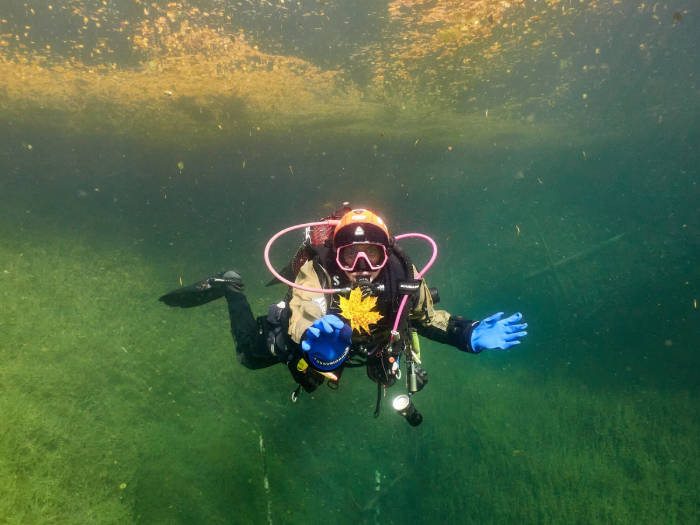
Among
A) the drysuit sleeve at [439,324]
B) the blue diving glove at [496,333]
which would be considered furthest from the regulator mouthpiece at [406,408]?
the blue diving glove at [496,333]

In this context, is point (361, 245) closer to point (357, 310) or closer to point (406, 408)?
point (357, 310)

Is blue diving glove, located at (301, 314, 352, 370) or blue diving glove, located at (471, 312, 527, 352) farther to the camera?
blue diving glove, located at (471, 312, 527, 352)

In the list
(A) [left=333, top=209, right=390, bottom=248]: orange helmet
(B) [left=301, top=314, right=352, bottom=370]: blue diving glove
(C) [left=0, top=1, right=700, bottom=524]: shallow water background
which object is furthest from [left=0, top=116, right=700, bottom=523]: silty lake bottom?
(A) [left=333, top=209, right=390, bottom=248]: orange helmet

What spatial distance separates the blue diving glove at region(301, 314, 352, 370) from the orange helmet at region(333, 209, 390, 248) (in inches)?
26.6

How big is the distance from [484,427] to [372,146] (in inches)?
290

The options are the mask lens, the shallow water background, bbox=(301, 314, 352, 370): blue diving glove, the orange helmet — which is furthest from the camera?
the shallow water background

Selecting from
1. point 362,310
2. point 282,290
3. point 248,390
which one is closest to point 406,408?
point 362,310

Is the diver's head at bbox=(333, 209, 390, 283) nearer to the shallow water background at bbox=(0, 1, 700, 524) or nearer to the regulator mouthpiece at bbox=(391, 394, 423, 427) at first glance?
the regulator mouthpiece at bbox=(391, 394, 423, 427)

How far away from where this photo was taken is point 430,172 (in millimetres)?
11742

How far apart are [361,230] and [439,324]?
124 centimetres

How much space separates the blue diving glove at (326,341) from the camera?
6.08 ft

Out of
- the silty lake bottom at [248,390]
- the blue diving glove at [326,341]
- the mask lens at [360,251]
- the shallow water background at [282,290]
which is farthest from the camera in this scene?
the shallow water background at [282,290]

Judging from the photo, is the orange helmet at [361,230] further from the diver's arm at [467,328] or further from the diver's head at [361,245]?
the diver's arm at [467,328]

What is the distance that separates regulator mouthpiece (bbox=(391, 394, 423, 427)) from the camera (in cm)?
281
